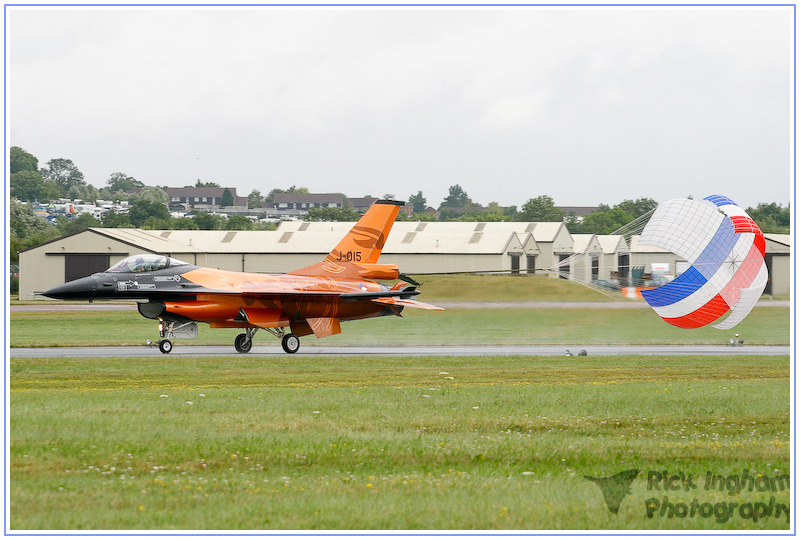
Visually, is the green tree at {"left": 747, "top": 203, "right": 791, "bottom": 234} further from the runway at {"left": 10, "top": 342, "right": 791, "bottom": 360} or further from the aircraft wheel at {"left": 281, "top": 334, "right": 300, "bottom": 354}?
the aircraft wheel at {"left": 281, "top": 334, "right": 300, "bottom": 354}

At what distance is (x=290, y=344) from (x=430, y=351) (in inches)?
183

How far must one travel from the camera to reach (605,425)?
1448 centimetres

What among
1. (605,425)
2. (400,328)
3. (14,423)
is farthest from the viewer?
(400,328)

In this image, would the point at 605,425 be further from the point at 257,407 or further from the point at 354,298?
the point at 354,298

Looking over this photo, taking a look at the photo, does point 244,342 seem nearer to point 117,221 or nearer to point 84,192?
point 117,221

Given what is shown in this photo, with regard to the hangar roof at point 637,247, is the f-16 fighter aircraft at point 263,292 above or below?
below

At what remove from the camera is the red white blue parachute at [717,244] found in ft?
86.0

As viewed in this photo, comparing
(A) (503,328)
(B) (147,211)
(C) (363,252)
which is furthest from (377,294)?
(B) (147,211)

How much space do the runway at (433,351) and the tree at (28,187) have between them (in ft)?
399

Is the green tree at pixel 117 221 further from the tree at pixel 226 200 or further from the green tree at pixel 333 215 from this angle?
the tree at pixel 226 200

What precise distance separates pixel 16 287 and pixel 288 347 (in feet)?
152

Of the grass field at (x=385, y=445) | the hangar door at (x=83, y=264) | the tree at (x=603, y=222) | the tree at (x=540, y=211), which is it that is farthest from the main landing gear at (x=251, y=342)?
the tree at (x=540, y=211)
